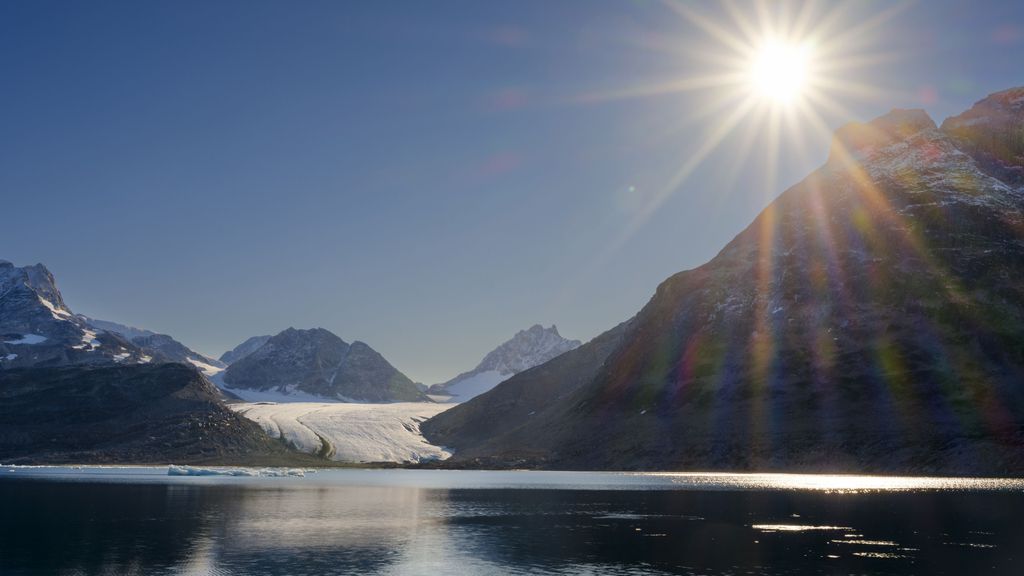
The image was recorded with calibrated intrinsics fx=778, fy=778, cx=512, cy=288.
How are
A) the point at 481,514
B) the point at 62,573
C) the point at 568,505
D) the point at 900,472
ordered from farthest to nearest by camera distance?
1. the point at 900,472
2. the point at 568,505
3. the point at 481,514
4. the point at 62,573

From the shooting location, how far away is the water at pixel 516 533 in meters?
46.3

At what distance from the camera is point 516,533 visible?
6341 cm

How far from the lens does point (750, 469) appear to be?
17475 centimetres

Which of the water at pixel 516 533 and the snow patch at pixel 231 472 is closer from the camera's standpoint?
the water at pixel 516 533

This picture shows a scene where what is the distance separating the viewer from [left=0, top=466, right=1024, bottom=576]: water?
4631 cm

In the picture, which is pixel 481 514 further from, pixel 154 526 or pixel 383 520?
pixel 154 526

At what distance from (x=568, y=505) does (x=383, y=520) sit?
25.2 metres

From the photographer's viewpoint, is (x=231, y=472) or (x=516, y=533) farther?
(x=231, y=472)

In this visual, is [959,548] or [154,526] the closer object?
[959,548]

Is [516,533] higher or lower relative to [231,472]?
lower

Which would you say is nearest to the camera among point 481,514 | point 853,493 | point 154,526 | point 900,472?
point 154,526

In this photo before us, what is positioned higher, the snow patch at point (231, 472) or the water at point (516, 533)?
the snow patch at point (231, 472)

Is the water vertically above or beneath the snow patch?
beneath

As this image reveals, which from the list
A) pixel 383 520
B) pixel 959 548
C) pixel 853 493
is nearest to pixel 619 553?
pixel 959 548
